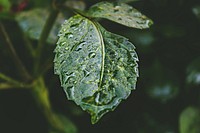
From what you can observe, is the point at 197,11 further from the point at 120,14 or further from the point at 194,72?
the point at 120,14

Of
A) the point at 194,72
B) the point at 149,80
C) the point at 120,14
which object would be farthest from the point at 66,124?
the point at 120,14

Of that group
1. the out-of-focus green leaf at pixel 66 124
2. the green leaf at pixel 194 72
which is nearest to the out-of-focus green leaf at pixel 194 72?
the green leaf at pixel 194 72

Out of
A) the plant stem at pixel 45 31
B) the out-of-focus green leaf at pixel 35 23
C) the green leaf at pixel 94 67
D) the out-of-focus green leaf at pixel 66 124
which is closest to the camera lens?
the green leaf at pixel 94 67

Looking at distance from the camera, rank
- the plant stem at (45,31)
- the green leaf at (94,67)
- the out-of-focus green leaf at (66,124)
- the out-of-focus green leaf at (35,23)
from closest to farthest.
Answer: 1. the green leaf at (94,67)
2. the plant stem at (45,31)
3. the out-of-focus green leaf at (35,23)
4. the out-of-focus green leaf at (66,124)

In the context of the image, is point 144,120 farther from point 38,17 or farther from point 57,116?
point 38,17

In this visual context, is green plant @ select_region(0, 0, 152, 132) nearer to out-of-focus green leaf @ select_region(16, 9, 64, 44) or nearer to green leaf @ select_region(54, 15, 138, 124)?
green leaf @ select_region(54, 15, 138, 124)

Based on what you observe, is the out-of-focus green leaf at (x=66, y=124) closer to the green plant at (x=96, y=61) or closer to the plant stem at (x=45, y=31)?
the plant stem at (x=45, y=31)
